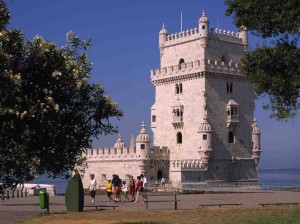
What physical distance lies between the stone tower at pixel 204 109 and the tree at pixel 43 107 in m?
44.9

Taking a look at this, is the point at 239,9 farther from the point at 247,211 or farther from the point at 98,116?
the point at 98,116

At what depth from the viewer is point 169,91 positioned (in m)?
70.0

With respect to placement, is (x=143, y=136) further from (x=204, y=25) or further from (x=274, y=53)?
(x=274, y=53)

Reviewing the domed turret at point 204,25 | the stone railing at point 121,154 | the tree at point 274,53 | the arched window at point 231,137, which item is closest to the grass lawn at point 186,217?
the tree at point 274,53

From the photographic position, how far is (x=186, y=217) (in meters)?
25.6

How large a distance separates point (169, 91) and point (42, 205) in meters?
40.7

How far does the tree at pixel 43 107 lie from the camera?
15984 millimetres

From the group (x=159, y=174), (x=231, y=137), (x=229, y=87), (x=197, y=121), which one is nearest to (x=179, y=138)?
(x=197, y=121)

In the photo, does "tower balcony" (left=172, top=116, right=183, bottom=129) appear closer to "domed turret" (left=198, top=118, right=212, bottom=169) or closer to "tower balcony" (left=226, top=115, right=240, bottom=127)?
"domed turret" (left=198, top=118, right=212, bottom=169)

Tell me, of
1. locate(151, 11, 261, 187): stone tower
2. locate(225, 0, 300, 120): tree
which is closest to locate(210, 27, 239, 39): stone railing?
locate(151, 11, 261, 187): stone tower

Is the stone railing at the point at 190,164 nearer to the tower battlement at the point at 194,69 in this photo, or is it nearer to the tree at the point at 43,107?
the tower battlement at the point at 194,69

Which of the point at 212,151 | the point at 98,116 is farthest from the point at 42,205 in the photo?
the point at 212,151

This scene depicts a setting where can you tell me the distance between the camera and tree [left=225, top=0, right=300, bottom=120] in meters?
26.2

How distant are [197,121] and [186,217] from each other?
41.2 meters
